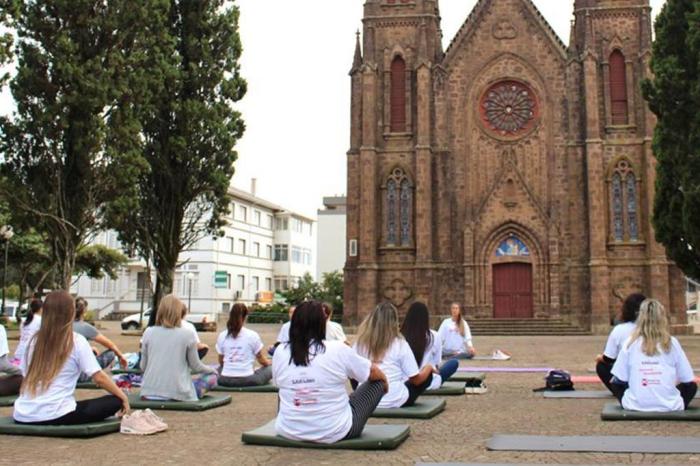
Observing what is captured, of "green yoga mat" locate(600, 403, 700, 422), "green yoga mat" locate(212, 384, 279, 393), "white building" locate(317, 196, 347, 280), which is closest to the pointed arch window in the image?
"green yoga mat" locate(212, 384, 279, 393)

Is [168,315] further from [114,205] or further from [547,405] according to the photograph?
[114,205]

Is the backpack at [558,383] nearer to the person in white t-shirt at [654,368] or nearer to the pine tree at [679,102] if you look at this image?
the person in white t-shirt at [654,368]

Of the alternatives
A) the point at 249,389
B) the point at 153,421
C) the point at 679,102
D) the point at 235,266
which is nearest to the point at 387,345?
the point at 153,421

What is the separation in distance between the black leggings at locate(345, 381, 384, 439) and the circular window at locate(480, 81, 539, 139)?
3408 cm

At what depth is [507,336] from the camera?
36.1 m

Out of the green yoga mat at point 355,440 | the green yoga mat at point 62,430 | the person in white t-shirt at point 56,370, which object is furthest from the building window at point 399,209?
the person in white t-shirt at point 56,370

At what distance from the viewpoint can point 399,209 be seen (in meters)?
39.9

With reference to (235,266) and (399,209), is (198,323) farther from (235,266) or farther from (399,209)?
(235,266)

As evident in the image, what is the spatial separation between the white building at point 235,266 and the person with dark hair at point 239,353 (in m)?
44.3

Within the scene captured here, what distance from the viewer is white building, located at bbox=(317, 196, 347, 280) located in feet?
274

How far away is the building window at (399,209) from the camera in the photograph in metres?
39.7

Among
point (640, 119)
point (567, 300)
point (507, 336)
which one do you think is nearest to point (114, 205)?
point (507, 336)

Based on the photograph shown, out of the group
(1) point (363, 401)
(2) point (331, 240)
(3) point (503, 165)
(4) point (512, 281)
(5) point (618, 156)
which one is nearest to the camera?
(1) point (363, 401)

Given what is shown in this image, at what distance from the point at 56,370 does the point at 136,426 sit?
46.9 inches
